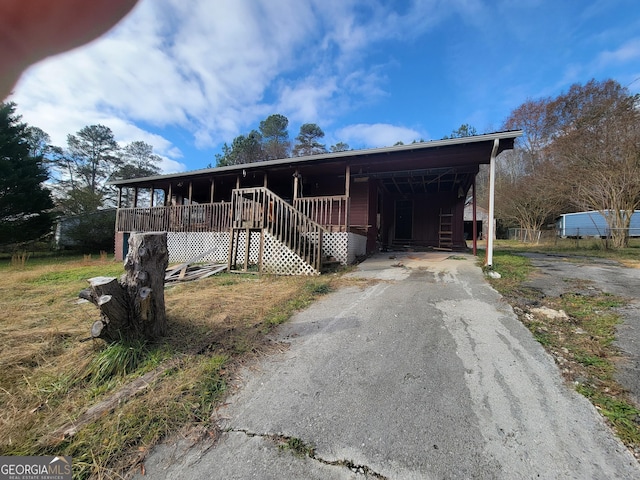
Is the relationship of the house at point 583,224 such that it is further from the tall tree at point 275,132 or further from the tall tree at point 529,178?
the tall tree at point 275,132

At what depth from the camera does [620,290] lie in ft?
14.8

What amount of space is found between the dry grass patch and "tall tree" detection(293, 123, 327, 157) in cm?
2896

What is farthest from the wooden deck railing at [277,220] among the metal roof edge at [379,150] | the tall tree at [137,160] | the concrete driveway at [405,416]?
the tall tree at [137,160]

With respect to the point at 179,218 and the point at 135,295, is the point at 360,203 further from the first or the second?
the point at 135,295

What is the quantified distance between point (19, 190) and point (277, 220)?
1900 centimetres

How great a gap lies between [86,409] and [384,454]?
1.89m

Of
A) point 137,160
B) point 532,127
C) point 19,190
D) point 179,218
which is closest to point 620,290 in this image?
point 179,218

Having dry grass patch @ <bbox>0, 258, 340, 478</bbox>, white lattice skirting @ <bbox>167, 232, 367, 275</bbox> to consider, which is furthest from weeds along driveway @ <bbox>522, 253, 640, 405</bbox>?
white lattice skirting @ <bbox>167, 232, 367, 275</bbox>

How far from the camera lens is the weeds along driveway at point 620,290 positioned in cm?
208

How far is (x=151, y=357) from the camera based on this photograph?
7.59ft

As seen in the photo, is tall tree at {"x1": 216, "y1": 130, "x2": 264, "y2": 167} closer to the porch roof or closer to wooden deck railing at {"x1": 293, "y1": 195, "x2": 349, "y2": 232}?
the porch roof

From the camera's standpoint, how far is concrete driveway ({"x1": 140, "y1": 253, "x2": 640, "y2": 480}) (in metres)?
1.30

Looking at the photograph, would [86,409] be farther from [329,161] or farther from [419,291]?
[329,161]

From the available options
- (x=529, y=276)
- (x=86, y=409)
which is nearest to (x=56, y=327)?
(x=86, y=409)
